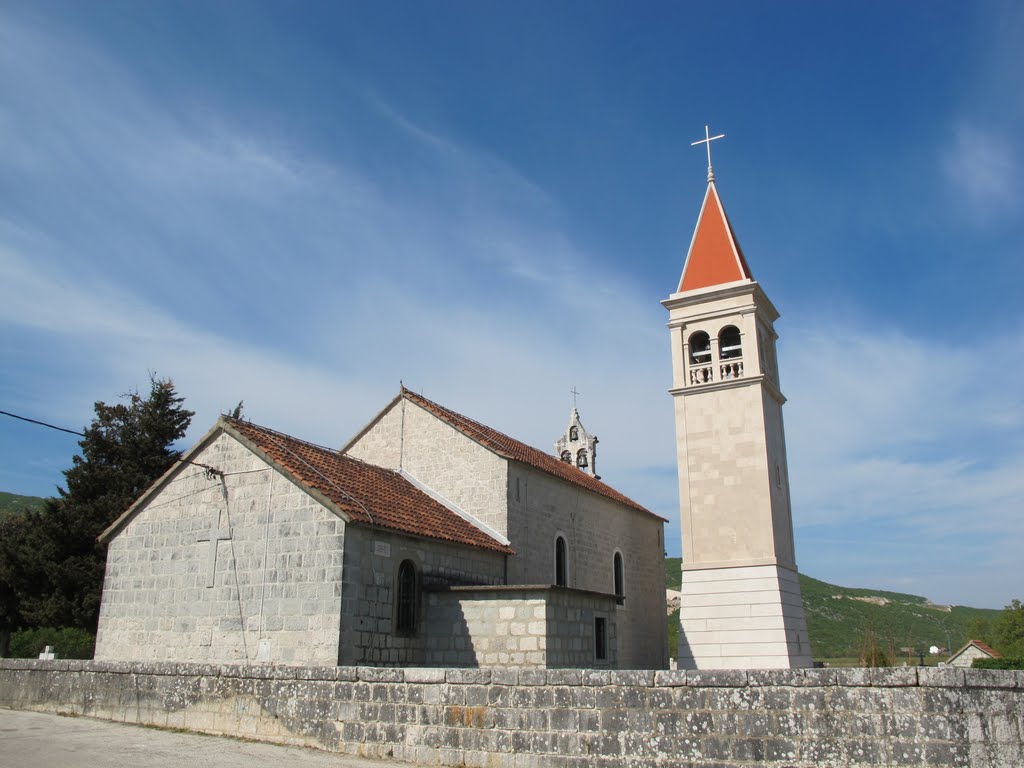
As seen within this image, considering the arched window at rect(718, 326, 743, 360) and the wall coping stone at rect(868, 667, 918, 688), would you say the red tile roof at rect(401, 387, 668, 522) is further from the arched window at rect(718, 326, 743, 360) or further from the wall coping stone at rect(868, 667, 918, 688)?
the wall coping stone at rect(868, 667, 918, 688)

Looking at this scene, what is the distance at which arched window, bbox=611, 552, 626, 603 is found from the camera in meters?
26.7

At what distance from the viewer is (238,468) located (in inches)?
646

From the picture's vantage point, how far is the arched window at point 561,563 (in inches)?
906

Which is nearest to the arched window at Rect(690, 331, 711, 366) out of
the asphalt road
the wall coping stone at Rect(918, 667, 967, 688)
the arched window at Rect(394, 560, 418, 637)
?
the arched window at Rect(394, 560, 418, 637)

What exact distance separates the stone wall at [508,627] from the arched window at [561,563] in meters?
5.76

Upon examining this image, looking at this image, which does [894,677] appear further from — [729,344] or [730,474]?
[729,344]

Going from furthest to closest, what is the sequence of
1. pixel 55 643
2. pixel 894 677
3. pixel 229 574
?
pixel 55 643 → pixel 229 574 → pixel 894 677

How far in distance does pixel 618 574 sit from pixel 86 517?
68.6 ft

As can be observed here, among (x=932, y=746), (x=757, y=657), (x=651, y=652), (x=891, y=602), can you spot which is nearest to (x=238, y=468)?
(x=932, y=746)

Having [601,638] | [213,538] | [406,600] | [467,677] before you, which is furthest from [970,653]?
[467,677]

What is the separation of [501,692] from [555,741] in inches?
30.5

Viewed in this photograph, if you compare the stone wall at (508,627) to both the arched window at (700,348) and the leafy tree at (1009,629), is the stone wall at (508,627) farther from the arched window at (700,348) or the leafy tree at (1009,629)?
the leafy tree at (1009,629)

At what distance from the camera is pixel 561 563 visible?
23.3 meters

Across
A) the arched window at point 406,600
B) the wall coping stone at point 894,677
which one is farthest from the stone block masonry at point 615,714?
the arched window at point 406,600
